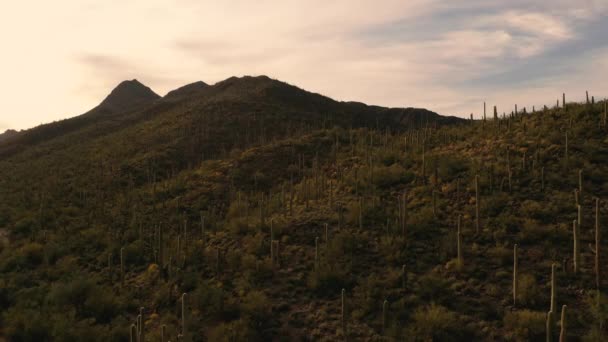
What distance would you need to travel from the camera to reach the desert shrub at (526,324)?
9922 mm

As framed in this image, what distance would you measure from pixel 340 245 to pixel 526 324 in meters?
6.69

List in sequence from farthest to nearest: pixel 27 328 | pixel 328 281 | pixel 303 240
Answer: pixel 303 240
pixel 328 281
pixel 27 328

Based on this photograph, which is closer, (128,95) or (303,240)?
(303,240)

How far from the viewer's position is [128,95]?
9569cm

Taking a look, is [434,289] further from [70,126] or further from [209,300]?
[70,126]

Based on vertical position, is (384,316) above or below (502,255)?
below

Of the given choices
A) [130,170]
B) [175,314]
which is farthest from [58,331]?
[130,170]

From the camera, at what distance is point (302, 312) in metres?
12.5

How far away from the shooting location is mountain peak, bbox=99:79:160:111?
9038cm

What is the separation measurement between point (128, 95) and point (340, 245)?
91476 millimetres

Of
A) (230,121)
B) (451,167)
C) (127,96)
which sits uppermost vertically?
(127,96)

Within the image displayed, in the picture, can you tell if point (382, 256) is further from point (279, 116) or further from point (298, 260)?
point (279, 116)

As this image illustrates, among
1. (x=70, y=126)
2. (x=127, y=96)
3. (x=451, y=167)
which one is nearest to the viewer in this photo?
(x=451, y=167)

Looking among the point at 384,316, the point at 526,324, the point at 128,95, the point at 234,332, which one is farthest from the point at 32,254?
the point at 128,95
